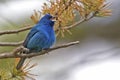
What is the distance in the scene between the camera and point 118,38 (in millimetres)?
2443

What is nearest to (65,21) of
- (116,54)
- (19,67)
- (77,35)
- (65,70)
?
(19,67)

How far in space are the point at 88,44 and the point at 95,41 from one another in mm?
34

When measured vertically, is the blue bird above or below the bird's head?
below

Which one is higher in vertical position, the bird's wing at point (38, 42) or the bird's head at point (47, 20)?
the bird's head at point (47, 20)

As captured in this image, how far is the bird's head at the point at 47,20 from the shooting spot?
1.47 meters

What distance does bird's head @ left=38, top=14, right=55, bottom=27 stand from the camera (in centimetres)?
147

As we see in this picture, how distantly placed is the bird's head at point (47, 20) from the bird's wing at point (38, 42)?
0.04 metres

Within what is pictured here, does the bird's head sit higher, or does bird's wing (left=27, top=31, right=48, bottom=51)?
the bird's head

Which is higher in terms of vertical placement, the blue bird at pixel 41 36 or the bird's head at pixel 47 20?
the bird's head at pixel 47 20

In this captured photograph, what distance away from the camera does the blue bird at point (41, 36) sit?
153 cm

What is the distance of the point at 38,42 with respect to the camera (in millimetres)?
1578

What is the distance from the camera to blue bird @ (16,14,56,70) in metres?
1.53

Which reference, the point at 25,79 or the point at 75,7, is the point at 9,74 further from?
the point at 75,7

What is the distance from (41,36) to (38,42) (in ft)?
0.13
